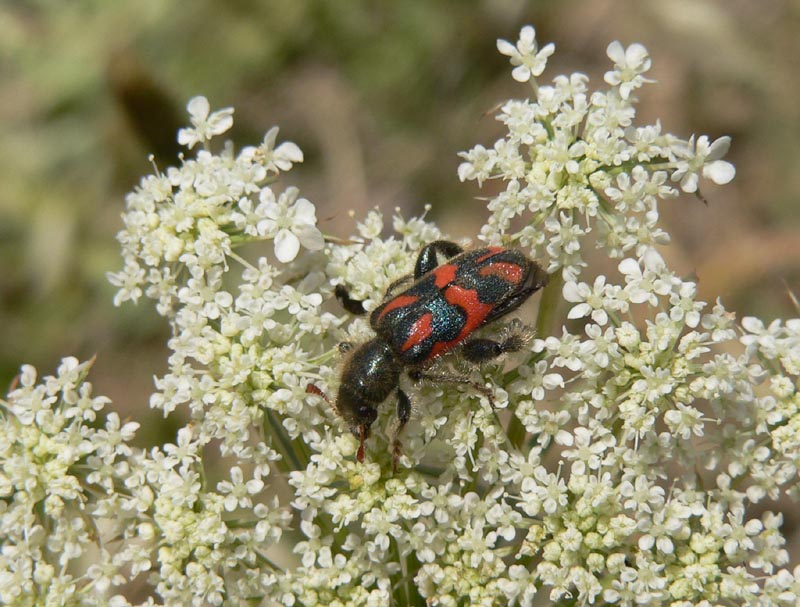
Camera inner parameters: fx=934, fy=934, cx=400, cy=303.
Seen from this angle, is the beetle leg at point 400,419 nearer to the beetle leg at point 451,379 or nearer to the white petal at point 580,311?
the beetle leg at point 451,379

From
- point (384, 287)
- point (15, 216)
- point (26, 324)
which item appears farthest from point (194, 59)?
point (384, 287)

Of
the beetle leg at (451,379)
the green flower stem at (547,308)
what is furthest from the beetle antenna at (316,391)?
the green flower stem at (547,308)

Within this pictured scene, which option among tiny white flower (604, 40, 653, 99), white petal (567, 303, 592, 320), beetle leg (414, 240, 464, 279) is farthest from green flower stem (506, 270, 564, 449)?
tiny white flower (604, 40, 653, 99)

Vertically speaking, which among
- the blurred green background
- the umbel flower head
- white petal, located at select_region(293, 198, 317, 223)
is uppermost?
the blurred green background

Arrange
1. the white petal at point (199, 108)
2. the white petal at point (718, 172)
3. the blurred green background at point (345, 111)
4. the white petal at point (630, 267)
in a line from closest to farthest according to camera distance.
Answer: the white petal at point (630, 267) → the white petal at point (718, 172) → the white petal at point (199, 108) → the blurred green background at point (345, 111)

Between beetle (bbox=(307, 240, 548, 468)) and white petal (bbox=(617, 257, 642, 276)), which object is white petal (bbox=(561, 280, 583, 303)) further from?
white petal (bbox=(617, 257, 642, 276))
